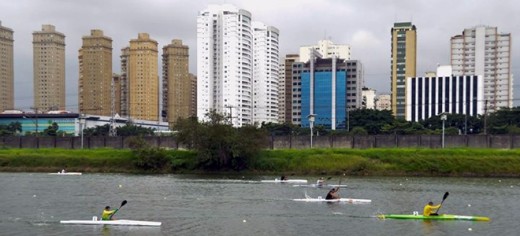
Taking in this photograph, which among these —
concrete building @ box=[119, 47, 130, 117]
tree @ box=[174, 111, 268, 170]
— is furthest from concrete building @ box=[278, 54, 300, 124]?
Result: tree @ box=[174, 111, 268, 170]

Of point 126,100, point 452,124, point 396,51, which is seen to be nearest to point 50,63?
point 126,100

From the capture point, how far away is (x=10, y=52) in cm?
15088

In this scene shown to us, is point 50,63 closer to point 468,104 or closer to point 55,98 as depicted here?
point 55,98

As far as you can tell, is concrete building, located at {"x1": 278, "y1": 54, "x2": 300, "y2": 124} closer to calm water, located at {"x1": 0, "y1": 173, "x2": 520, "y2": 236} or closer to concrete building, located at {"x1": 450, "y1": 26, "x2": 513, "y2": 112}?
concrete building, located at {"x1": 450, "y1": 26, "x2": 513, "y2": 112}

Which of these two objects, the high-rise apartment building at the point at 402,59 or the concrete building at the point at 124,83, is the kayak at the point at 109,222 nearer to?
the concrete building at the point at 124,83

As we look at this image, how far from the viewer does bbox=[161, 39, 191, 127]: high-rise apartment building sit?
15250 centimetres

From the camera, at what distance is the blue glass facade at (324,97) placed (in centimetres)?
13725

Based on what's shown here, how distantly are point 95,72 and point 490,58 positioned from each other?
100614mm

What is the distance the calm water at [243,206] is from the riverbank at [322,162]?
13.6 feet

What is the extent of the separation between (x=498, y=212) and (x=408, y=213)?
4914 mm

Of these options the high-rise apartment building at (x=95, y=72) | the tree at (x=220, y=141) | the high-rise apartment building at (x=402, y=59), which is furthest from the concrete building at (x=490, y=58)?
the tree at (x=220, y=141)

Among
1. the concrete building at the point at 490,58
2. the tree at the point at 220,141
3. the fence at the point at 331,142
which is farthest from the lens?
the concrete building at the point at 490,58

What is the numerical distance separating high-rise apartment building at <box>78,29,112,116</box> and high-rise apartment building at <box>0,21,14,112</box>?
766 inches

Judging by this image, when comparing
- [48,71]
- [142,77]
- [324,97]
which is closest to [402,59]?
[324,97]
